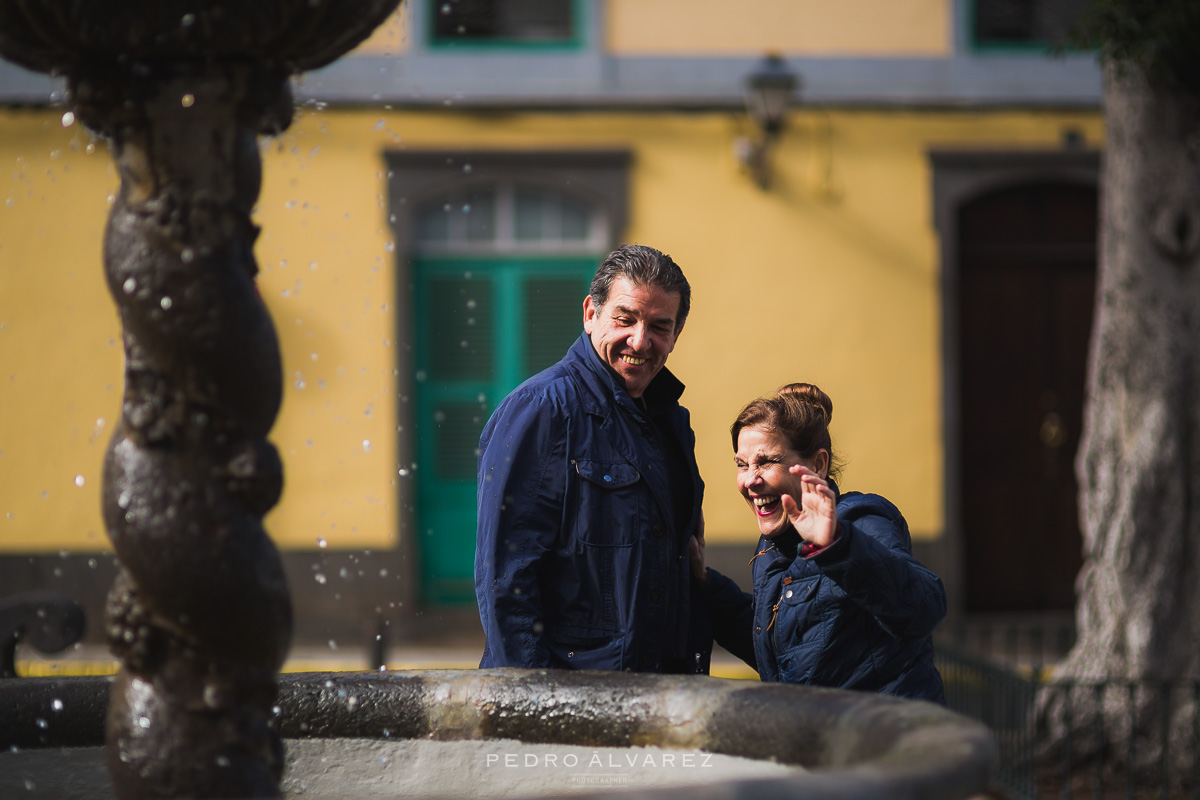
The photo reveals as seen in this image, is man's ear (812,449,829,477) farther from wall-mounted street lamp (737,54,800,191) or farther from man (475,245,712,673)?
wall-mounted street lamp (737,54,800,191)

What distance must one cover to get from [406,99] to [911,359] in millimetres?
4303

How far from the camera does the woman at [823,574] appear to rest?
223 centimetres

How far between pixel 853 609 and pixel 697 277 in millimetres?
7833

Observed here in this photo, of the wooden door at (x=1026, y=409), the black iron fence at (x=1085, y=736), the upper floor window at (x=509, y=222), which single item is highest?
the upper floor window at (x=509, y=222)

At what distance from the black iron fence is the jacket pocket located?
10.5 ft

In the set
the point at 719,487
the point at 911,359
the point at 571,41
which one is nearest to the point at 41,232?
the point at 571,41

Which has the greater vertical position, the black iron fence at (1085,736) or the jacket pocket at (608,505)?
the jacket pocket at (608,505)

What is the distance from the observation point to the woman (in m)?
2.23

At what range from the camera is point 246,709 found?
170cm

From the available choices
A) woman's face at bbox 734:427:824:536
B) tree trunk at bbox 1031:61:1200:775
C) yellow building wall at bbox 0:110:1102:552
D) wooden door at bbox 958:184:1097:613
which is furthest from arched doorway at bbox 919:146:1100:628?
woman's face at bbox 734:427:824:536

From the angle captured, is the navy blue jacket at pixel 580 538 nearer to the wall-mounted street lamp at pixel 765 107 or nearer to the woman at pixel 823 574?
the woman at pixel 823 574

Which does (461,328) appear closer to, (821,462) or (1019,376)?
(1019,376)

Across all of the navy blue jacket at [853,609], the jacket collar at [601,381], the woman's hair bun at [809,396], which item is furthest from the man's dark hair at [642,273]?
the navy blue jacket at [853,609]

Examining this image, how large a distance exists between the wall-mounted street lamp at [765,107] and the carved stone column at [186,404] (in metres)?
8.09
